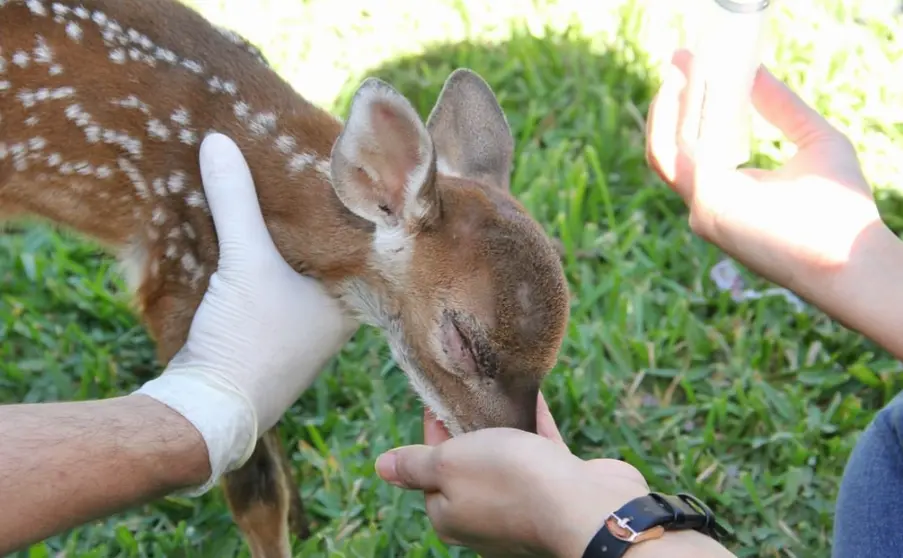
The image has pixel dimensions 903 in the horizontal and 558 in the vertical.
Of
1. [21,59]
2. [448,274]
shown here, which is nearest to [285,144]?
[448,274]

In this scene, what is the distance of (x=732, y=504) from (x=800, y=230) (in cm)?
96

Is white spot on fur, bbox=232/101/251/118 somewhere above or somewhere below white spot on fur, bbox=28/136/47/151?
above

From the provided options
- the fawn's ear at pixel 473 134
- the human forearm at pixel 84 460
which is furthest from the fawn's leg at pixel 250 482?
the fawn's ear at pixel 473 134

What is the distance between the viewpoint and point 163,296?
2920 millimetres

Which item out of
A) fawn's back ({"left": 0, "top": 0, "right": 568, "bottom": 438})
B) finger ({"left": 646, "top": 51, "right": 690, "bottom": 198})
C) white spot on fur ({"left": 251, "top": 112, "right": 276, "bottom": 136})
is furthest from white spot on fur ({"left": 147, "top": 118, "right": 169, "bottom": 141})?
finger ({"left": 646, "top": 51, "right": 690, "bottom": 198})

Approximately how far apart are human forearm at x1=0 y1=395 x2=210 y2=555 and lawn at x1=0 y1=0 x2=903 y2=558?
2.43 feet

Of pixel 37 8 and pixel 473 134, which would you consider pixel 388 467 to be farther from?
pixel 37 8

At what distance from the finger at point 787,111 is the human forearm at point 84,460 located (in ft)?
6.00

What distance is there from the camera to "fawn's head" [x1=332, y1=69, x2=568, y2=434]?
8.31ft

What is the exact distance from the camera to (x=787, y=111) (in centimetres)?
311

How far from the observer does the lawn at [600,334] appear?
130 inches

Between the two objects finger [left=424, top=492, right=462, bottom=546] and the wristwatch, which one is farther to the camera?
finger [left=424, top=492, right=462, bottom=546]

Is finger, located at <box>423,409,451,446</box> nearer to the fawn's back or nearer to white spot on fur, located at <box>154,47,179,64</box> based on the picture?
the fawn's back

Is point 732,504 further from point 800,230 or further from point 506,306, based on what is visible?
point 506,306
